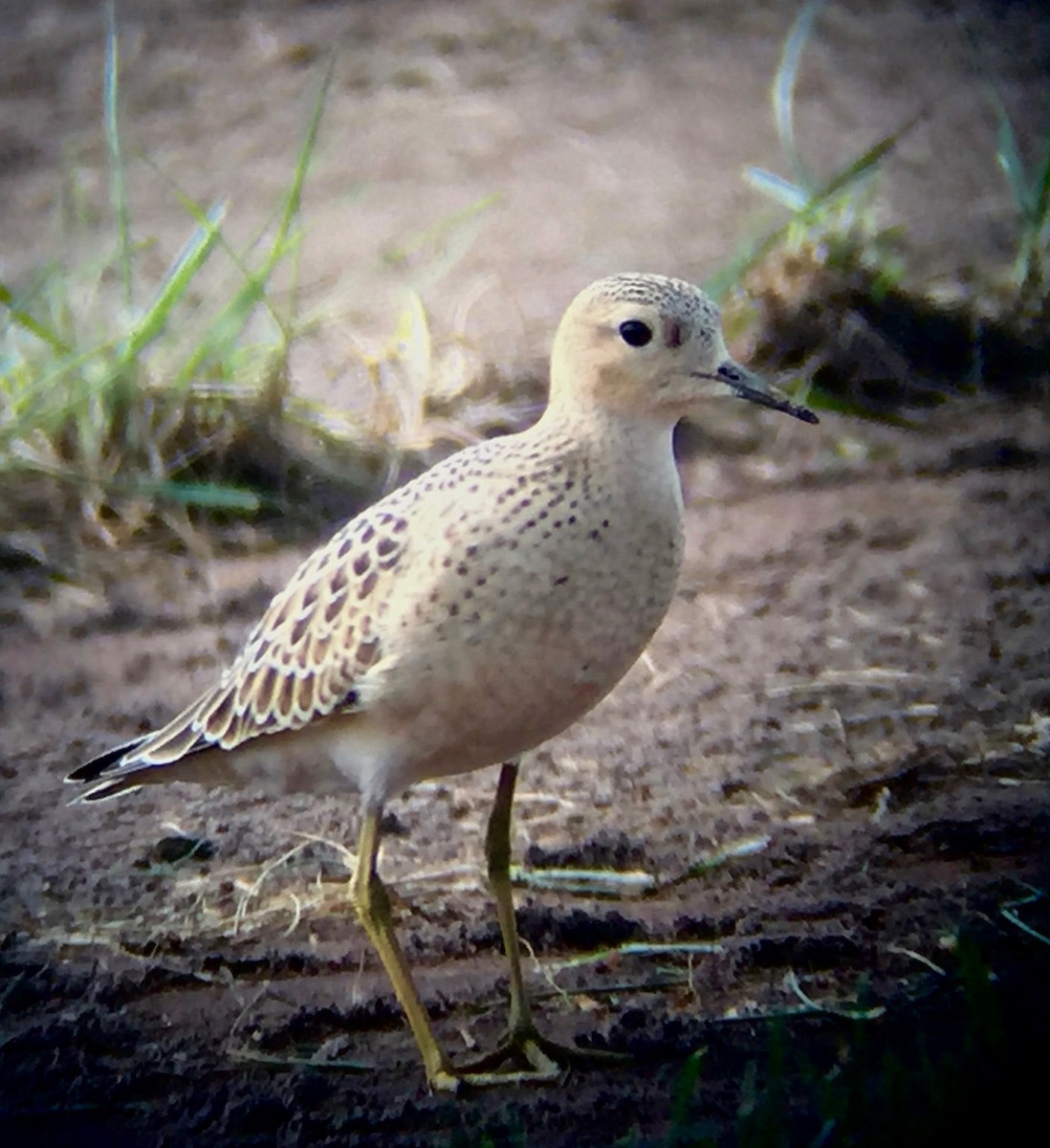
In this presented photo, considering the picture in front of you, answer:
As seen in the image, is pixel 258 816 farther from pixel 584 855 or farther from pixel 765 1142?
pixel 765 1142

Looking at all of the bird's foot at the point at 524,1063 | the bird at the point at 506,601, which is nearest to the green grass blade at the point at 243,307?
the bird at the point at 506,601

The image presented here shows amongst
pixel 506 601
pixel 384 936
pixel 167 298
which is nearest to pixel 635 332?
pixel 506 601

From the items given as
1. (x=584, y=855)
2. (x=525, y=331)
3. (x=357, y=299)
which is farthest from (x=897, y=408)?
(x=584, y=855)

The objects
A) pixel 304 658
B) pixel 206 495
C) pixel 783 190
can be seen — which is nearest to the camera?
pixel 304 658

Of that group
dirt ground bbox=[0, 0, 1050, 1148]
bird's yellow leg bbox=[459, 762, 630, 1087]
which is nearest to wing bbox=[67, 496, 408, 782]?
dirt ground bbox=[0, 0, 1050, 1148]

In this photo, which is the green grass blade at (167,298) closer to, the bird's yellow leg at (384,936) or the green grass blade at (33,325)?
the green grass blade at (33,325)

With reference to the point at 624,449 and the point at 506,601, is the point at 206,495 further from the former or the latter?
the point at 506,601

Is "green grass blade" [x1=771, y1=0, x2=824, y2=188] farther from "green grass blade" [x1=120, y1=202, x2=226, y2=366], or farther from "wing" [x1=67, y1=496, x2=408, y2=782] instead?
"wing" [x1=67, y1=496, x2=408, y2=782]

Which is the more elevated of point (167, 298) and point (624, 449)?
point (624, 449)
